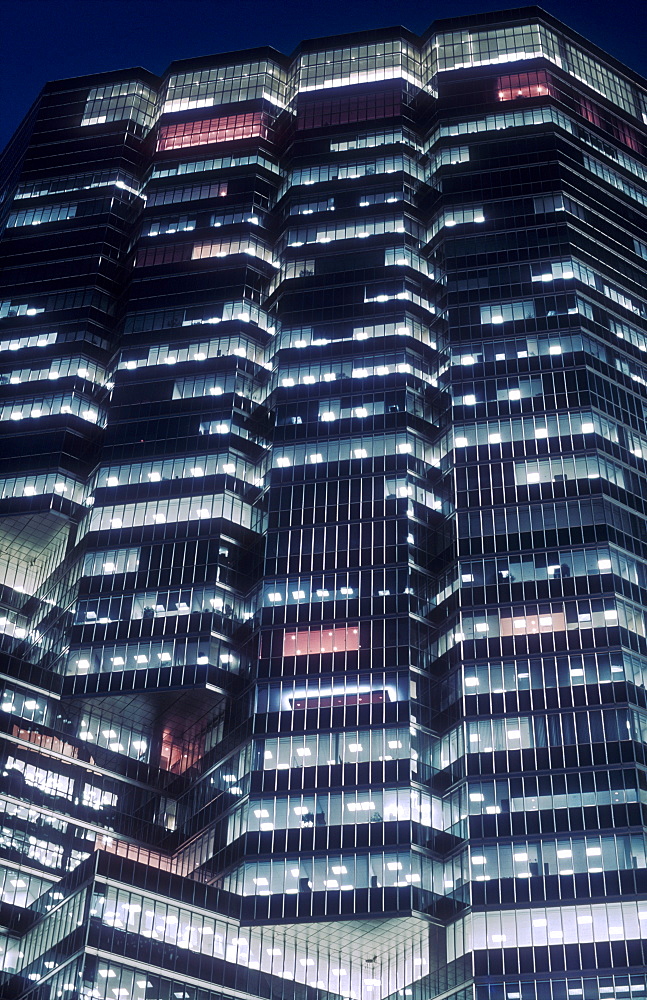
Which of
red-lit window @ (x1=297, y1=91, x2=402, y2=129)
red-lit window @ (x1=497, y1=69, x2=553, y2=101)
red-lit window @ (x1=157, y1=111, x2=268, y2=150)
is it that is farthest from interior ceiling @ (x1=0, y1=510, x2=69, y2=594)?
red-lit window @ (x1=497, y1=69, x2=553, y2=101)

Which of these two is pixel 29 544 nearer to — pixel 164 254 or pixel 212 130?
pixel 164 254

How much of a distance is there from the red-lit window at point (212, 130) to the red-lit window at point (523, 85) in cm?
3472

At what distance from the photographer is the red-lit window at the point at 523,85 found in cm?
18638

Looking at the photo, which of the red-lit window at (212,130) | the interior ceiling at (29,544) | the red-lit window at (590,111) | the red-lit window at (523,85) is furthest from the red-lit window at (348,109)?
the interior ceiling at (29,544)

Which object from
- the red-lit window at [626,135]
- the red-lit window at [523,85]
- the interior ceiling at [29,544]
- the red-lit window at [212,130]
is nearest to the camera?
the interior ceiling at [29,544]

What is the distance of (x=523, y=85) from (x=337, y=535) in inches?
3125

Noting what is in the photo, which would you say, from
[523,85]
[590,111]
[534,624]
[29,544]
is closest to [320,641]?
[534,624]

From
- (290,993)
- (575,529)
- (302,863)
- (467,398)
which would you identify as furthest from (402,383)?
(290,993)

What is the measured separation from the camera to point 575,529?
14025 cm

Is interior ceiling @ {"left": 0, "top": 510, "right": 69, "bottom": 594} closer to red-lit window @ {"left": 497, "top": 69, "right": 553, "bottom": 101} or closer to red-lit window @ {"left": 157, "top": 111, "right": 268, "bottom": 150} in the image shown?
red-lit window @ {"left": 157, "top": 111, "right": 268, "bottom": 150}

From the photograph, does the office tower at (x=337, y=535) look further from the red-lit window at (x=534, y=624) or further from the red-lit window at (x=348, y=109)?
the red-lit window at (x=348, y=109)

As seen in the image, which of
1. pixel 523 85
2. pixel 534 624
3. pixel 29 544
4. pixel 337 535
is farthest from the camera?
pixel 523 85

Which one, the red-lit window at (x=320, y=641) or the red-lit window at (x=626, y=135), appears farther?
the red-lit window at (x=626, y=135)

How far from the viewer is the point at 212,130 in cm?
19625
